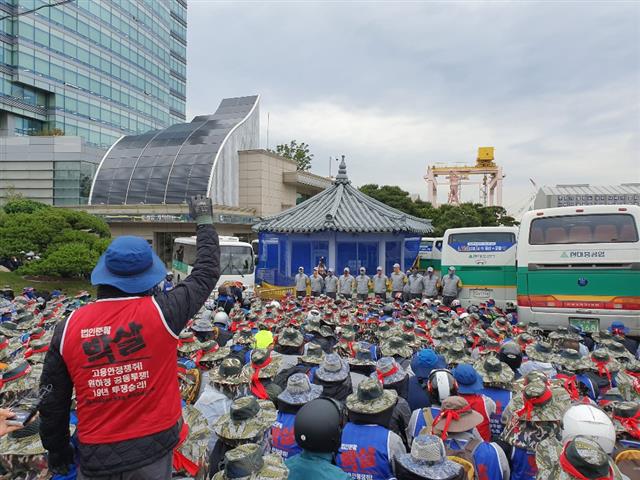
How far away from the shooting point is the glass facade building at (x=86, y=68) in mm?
40906

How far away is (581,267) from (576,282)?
0.98 ft

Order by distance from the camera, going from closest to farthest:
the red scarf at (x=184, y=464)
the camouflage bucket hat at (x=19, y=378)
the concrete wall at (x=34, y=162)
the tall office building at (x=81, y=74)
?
the red scarf at (x=184, y=464), the camouflage bucket hat at (x=19, y=378), the concrete wall at (x=34, y=162), the tall office building at (x=81, y=74)

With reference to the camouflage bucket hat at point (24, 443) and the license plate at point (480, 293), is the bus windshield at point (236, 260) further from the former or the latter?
the camouflage bucket hat at point (24, 443)

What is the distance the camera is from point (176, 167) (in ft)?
119

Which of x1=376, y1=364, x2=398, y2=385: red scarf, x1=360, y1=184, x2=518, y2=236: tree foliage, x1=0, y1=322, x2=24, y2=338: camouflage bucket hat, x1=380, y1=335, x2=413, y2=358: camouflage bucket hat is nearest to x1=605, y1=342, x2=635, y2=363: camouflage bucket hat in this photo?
x1=380, y1=335, x2=413, y2=358: camouflage bucket hat

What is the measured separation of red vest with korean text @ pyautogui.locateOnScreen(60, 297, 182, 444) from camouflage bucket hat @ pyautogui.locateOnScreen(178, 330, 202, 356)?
119 inches

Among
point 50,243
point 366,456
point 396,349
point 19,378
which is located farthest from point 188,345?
point 50,243

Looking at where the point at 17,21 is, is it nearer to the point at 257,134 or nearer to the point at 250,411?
the point at 257,134

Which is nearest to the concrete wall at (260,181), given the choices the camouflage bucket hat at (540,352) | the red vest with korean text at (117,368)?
the camouflage bucket hat at (540,352)

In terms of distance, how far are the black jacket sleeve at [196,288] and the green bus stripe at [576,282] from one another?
8217 millimetres

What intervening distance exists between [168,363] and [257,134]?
4257 centimetres

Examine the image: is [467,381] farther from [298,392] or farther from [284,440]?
[284,440]

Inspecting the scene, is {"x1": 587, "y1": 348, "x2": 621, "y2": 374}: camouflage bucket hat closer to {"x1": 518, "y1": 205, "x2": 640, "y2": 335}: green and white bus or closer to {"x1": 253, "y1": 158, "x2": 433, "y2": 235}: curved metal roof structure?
{"x1": 518, "y1": 205, "x2": 640, "y2": 335}: green and white bus

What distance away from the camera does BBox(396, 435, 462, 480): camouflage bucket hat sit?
7.89ft
